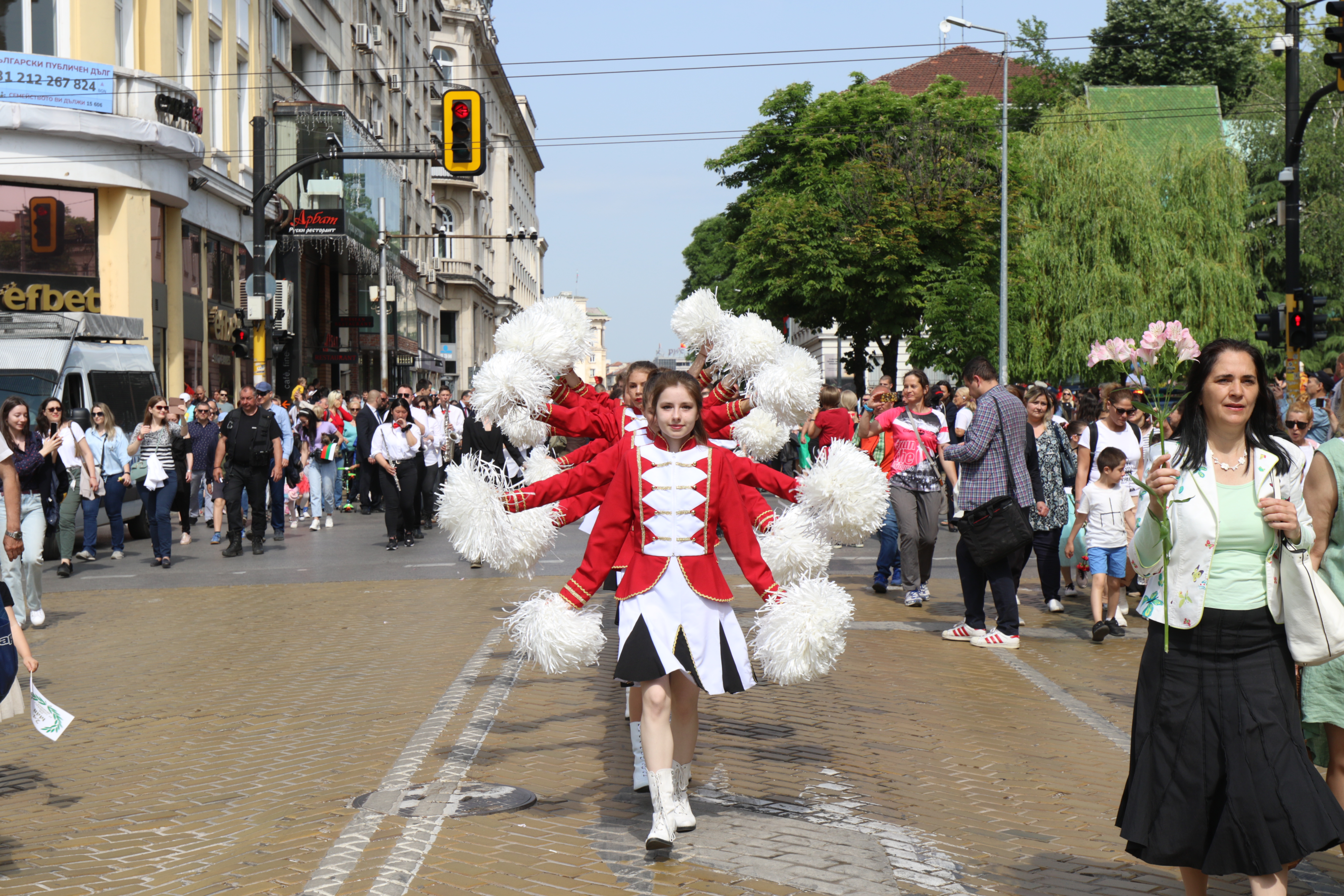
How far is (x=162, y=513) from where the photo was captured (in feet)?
51.4

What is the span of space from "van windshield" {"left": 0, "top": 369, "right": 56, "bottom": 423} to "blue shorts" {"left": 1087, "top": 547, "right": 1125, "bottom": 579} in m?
11.9

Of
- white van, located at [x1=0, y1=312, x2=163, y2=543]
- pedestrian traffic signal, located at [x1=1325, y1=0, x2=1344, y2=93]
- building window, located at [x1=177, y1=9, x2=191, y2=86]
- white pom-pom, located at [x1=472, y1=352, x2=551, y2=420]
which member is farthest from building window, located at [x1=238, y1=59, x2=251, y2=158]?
white pom-pom, located at [x1=472, y1=352, x2=551, y2=420]

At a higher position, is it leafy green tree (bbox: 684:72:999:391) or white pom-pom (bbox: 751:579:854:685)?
leafy green tree (bbox: 684:72:999:391)

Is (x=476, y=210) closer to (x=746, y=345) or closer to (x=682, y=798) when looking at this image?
(x=746, y=345)

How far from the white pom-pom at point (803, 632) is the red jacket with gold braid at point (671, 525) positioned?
0.53 ft

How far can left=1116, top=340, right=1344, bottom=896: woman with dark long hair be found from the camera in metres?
3.88

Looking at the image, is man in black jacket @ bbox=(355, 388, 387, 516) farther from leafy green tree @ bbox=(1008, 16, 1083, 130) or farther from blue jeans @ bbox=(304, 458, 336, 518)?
leafy green tree @ bbox=(1008, 16, 1083, 130)

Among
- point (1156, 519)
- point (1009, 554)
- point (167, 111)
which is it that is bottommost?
point (1009, 554)

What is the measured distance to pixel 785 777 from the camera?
6168mm

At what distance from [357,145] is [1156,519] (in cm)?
3666

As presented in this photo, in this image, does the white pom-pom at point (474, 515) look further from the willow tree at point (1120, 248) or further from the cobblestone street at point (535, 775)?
the willow tree at point (1120, 248)

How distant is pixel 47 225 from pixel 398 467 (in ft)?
39.1

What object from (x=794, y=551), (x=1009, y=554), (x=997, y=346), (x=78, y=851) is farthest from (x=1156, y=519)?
(x=997, y=346)

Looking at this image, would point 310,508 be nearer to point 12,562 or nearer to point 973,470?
point 12,562
